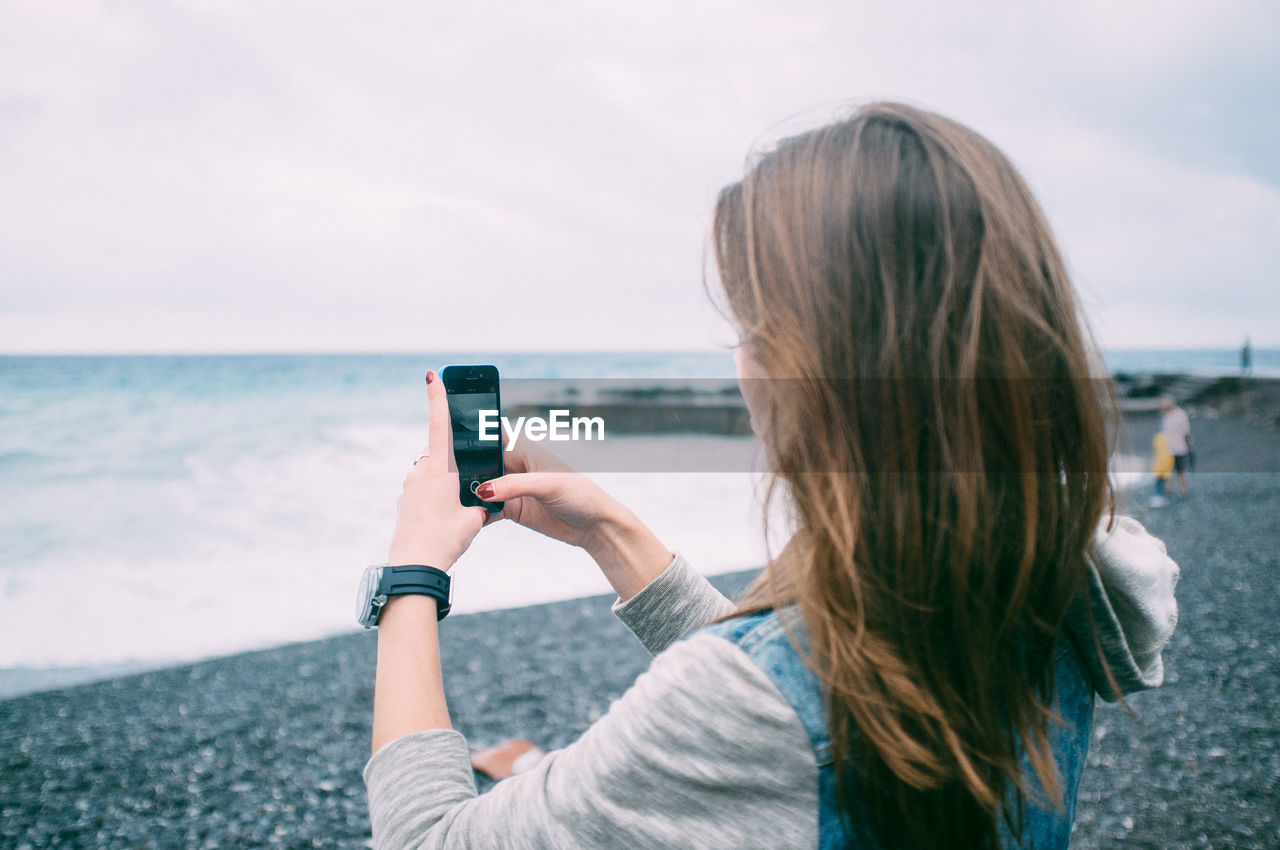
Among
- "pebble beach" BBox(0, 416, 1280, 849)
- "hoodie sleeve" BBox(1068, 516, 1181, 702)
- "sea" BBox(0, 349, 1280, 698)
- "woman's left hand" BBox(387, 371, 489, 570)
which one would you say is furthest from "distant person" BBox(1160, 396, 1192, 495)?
"woman's left hand" BBox(387, 371, 489, 570)

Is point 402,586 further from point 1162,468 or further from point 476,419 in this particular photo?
point 1162,468

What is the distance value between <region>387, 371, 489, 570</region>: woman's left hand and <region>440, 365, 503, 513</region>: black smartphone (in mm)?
112

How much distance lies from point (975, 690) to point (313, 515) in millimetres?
11771

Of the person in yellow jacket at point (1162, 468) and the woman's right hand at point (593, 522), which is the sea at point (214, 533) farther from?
the person in yellow jacket at point (1162, 468)

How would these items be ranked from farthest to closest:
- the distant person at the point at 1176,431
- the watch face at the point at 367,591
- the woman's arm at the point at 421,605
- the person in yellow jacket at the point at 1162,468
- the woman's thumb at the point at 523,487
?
the distant person at the point at 1176,431 < the person in yellow jacket at the point at 1162,468 < the woman's thumb at the point at 523,487 < the watch face at the point at 367,591 < the woman's arm at the point at 421,605

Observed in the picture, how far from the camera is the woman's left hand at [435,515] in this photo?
1.09 m

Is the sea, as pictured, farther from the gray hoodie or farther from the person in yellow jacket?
the person in yellow jacket

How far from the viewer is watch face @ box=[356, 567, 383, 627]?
1083 mm

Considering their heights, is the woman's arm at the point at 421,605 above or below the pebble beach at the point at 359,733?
above

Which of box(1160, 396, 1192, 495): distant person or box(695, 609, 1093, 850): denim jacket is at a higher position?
box(695, 609, 1093, 850): denim jacket

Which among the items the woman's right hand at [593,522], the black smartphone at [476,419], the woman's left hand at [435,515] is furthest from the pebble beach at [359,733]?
the woman's left hand at [435,515]

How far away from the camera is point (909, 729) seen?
2.59 ft

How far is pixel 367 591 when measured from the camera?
1.10 meters

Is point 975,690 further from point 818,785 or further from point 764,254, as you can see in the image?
point 764,254
